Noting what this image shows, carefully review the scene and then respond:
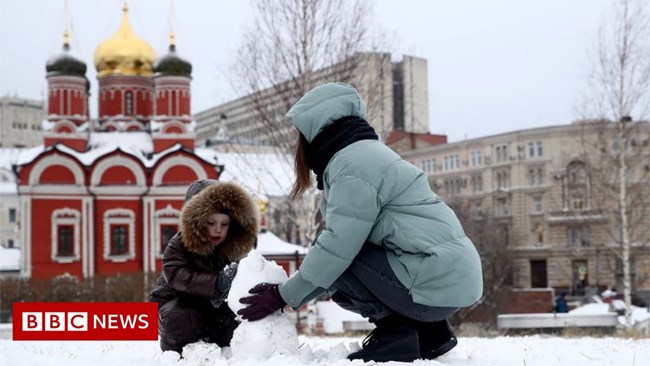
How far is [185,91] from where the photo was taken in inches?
1527

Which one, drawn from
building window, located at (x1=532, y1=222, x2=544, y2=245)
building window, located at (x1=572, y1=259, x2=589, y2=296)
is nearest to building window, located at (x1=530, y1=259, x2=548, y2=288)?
building window, located at (x1=532, y1=222, x2=544, y2=245)

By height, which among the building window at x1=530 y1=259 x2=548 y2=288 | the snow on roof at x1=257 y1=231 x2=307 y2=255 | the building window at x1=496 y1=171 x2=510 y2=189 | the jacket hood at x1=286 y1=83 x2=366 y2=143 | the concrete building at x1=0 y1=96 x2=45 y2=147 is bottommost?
the building window at x1=530 y1=259 x2=548 y2=288

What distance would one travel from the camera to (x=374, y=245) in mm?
3709

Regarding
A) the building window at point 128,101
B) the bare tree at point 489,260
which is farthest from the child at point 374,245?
the building window at point 128,101

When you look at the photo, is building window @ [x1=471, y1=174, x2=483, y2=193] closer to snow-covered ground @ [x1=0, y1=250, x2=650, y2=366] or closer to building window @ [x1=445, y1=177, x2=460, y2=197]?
building window @ [x1=445, y1=177, x2=460, y2=197]

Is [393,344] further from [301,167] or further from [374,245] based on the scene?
[301,167]

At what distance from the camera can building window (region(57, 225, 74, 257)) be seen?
34.4 metres

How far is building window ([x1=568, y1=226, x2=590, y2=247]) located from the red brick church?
22560 millimetres

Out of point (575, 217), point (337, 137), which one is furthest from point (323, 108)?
point (575, 217)

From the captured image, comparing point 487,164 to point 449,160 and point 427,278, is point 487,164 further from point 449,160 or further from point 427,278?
point 427,278

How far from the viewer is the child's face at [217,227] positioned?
4.53 meters

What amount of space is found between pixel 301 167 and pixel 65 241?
3264cm

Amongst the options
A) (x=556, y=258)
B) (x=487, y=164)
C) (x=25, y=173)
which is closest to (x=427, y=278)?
Answer: (x=25, y=173)

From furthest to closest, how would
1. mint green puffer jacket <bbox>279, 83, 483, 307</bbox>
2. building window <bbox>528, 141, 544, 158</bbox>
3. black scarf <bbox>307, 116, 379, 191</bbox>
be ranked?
1. building window <bbox>528, 141, 544, 158</bbox>
2. black scarf <bbox>307, 116, 379, 191</bbox>
3. mint green puffer jacket <bbox>279, 83, 483, 307</bbox>
